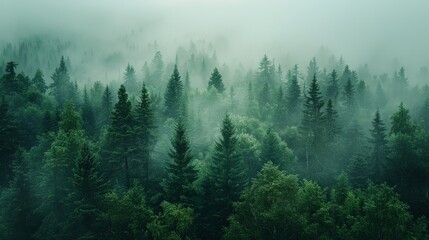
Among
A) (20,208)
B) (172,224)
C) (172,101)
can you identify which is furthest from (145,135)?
(172,101)

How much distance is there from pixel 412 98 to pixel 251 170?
92.2m

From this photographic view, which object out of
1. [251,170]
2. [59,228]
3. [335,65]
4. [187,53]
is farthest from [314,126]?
[187,53]

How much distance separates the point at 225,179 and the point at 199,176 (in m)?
6.82

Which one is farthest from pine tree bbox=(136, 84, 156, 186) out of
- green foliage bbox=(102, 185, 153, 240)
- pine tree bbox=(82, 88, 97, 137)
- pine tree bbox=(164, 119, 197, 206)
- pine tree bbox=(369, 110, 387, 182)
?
pine tree bbox=(369, 110, 387, 182)

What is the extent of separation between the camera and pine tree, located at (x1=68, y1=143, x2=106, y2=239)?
1852 inches

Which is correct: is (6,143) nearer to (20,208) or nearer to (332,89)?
(20,208)

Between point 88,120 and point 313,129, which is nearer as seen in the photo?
point 313,129

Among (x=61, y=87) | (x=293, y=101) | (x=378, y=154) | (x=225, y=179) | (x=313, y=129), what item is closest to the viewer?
(x=225, y=179)

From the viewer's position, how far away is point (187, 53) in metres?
192

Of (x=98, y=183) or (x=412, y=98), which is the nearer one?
(x=98, y=183)

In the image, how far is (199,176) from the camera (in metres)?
54.5

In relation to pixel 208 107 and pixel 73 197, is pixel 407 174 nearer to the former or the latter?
pixel 208 107

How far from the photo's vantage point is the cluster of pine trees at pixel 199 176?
40594 mm

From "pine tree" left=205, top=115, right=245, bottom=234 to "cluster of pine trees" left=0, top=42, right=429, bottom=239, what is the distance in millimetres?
131
